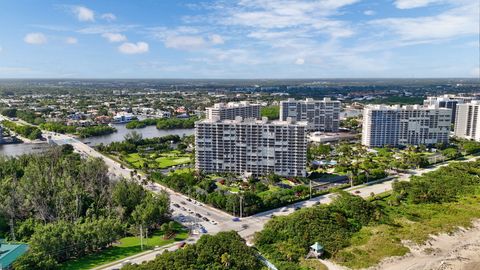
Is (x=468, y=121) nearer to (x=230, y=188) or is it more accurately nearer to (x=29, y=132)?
(x=230, y=188)

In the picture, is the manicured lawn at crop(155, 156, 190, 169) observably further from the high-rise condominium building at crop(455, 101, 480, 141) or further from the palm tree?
the high-rise condominium building at crop(455, 101, 480, 141)

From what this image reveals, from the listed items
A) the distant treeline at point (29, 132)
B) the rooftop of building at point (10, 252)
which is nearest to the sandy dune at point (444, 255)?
the rooftop of building at point (10, 252)

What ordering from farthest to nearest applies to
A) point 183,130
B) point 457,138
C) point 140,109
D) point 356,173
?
point 140,109
point 183,130
point 457,138
point 356,173

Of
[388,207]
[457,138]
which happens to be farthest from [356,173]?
[457,138]

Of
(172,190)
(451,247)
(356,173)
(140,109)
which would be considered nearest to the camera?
(451,247)

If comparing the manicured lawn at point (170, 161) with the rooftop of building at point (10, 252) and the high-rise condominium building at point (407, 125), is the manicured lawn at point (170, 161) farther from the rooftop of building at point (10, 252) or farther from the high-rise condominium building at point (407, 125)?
the high-rise condominium building at point (407, 125)

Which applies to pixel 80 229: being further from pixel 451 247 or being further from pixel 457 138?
pixel 457 138

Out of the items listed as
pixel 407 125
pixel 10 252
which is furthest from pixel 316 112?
pixel 10 252
